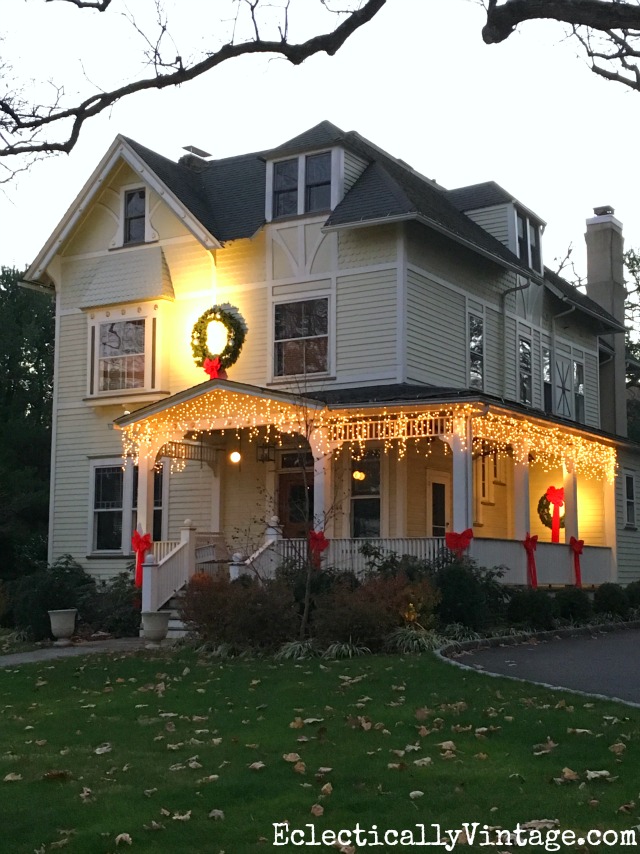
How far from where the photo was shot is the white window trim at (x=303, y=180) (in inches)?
872

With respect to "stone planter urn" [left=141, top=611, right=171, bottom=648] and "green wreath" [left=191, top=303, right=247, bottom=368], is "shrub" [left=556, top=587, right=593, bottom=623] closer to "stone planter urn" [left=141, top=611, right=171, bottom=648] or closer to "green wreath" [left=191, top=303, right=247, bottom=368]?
"stone planter urn" [left=141, top=611, right=171, bottom=648]

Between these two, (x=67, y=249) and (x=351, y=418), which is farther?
(x=67, y=249)

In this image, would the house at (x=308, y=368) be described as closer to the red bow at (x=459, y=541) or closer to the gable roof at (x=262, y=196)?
the gable roof at (x=262, y=196)

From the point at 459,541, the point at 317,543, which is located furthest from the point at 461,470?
the point at 317,543

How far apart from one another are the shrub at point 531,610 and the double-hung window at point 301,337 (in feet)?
20.0

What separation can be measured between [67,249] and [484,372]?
974cm

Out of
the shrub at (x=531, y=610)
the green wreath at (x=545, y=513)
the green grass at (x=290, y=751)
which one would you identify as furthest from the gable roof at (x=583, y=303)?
the green grass at (x=290, y=751)

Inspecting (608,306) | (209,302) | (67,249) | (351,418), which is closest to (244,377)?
(209,302)

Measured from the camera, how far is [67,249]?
2533 centimetres

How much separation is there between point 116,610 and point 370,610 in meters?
7.18

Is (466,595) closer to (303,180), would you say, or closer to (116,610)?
(116,610)

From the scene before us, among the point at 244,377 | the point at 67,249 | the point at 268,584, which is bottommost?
the point at 268,584

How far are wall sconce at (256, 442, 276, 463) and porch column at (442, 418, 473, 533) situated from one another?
547cm

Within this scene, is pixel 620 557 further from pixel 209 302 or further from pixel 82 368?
pixel 82 368
